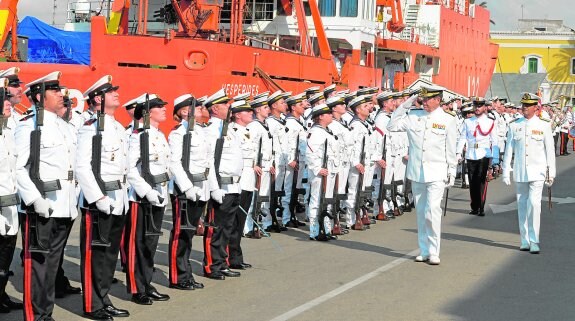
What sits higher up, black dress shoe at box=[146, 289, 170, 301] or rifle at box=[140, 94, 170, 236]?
rifle at box=[140, 94, 170, 236]

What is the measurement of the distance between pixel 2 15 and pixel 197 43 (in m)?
3.99

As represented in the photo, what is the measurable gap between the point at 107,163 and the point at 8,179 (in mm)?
1099

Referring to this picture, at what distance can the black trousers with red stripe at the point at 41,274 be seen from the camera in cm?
777

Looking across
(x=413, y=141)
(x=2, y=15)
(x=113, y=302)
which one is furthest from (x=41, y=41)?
(x=113, y=302)

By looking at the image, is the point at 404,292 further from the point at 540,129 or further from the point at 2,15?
the point at 2,15

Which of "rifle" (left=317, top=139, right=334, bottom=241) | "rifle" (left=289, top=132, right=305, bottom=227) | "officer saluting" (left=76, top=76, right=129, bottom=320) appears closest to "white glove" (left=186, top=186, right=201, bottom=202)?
"officer saluting" (left=76, top=76, right=129, bottom=320)

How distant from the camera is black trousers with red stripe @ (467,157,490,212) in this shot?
17.2 m

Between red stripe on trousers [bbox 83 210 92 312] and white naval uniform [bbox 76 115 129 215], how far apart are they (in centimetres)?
16

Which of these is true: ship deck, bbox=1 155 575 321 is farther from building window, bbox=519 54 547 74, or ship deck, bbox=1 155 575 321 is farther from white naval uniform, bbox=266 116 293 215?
building window, bbox=519 54 547 74

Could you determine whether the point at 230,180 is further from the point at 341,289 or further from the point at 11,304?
the point at 11,304

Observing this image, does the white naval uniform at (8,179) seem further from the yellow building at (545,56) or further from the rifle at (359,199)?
the yellow building at (545,56)

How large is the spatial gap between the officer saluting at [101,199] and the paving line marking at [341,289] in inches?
53.0

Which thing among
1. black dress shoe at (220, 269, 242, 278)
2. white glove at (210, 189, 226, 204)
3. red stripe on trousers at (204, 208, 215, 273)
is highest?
white glove at (210, 189, 226, 204)

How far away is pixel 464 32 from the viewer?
5069cm
